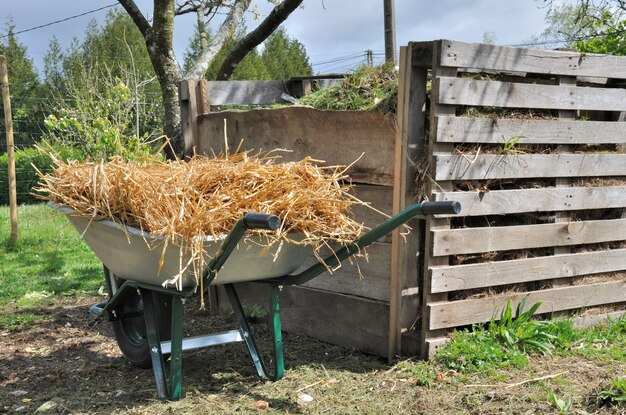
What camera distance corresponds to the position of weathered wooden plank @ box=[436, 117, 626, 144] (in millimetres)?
3861

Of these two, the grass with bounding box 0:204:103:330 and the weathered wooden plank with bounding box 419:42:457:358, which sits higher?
the weathered wooden plank with bounding box 419:42:457:358

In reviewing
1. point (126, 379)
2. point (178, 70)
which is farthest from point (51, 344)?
point (178, 70)

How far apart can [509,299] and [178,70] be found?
5478 mm

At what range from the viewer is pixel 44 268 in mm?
7211

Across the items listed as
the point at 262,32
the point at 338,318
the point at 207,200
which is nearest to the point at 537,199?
the point at 338,318

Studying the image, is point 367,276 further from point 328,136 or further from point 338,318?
point 328,136

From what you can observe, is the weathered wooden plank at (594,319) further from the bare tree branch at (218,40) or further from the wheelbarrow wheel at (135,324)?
the bare tree branch at (218,40)

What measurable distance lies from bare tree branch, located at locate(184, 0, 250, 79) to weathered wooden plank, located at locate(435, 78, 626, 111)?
521 centimetres

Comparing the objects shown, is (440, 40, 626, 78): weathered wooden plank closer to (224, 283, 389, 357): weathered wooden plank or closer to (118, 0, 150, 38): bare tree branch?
(224, 283, 389, 357): weathered wooden plank

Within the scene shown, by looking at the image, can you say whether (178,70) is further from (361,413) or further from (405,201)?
(361,413)

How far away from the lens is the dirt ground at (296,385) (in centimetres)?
347

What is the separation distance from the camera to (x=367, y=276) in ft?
13.9

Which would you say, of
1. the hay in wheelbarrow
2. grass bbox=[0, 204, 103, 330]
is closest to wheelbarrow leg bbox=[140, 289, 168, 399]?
the hay in wheelbarrow

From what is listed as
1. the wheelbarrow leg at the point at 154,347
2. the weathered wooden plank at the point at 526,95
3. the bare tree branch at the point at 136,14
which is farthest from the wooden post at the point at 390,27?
the wheelbarrow leg at the point at 154,347
